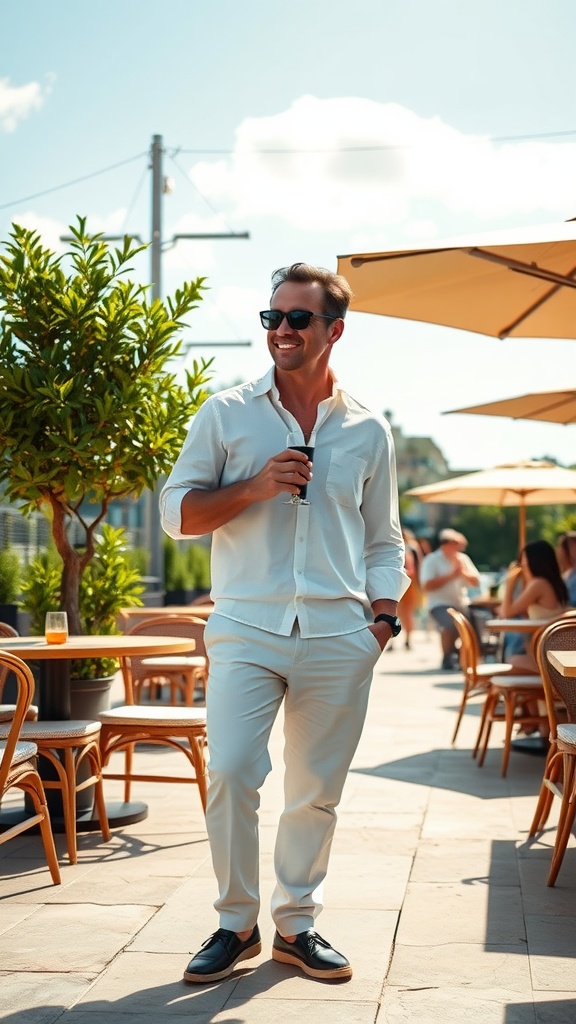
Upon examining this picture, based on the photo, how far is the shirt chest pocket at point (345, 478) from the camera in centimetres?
348

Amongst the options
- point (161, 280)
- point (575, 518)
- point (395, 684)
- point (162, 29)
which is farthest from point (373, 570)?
point (575, 518)

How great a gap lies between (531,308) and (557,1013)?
4.23 m

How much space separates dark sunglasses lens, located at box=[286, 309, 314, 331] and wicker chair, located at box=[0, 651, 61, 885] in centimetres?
149

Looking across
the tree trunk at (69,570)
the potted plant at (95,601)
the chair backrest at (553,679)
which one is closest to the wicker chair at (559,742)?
the chair backrest at (553,679)

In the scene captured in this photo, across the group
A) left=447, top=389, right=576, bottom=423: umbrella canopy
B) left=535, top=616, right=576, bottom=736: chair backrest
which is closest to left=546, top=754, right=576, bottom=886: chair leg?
left=535, top=616, right=576, bottom=736: chair backrest

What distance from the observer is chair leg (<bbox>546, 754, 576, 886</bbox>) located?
14.6 feet

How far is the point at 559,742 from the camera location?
4.56m

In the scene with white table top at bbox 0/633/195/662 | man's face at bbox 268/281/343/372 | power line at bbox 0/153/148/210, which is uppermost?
power line at bbox 0/153/148/210

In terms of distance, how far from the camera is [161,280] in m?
15.6

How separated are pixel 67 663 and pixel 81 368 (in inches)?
56.9

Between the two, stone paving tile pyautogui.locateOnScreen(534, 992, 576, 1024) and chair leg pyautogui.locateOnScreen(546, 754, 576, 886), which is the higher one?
chair leg pyautogui.locateOnScreen(546, 754, 576, 886)

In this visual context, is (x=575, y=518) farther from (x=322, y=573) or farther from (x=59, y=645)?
(x=322, y=573)

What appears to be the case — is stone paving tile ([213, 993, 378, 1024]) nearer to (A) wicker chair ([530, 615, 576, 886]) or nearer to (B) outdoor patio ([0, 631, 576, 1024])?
(B) outdoor patio ([0, 631, 576, 1024])

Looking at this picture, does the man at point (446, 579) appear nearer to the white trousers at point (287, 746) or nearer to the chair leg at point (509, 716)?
the chair leg at point (509, 716)
